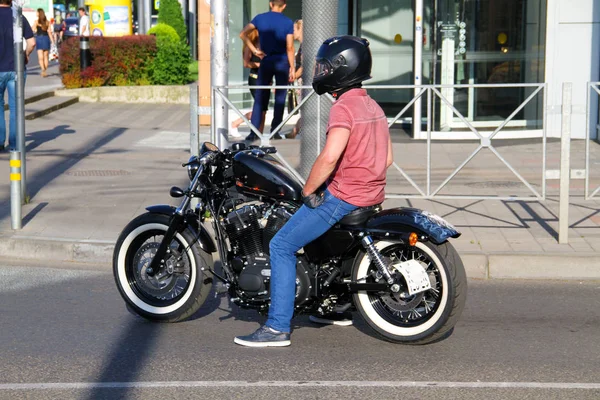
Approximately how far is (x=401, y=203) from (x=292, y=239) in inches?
177

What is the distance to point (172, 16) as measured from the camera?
28.4 meters

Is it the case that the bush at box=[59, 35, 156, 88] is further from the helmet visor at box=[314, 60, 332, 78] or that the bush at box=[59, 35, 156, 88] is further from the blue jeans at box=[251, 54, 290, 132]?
the helmet visor at box=[314, 60, 332, 78]

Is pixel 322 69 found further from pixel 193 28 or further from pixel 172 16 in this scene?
pixel 193 28

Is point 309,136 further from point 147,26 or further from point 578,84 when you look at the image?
point 147,26

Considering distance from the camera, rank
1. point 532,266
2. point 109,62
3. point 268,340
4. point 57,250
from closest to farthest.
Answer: point 268,340 < point 532,266 < point 57,250 < point 109,62

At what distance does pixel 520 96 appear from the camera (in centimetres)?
1139

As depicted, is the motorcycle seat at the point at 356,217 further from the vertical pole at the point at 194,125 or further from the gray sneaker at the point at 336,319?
the vertical pole at the point at 194,125

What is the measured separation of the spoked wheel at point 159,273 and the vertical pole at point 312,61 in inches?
118

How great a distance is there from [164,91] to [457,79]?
7543 millimetres

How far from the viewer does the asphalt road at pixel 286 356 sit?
529 centimetres

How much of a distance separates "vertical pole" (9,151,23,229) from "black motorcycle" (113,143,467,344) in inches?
112

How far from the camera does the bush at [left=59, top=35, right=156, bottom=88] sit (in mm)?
21438

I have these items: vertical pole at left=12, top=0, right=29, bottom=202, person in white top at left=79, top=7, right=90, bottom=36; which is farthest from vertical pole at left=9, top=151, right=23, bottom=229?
person in white top at left=79, top=7, right=90, bottom=36

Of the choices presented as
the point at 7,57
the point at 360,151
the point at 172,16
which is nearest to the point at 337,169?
the point at 360,151
